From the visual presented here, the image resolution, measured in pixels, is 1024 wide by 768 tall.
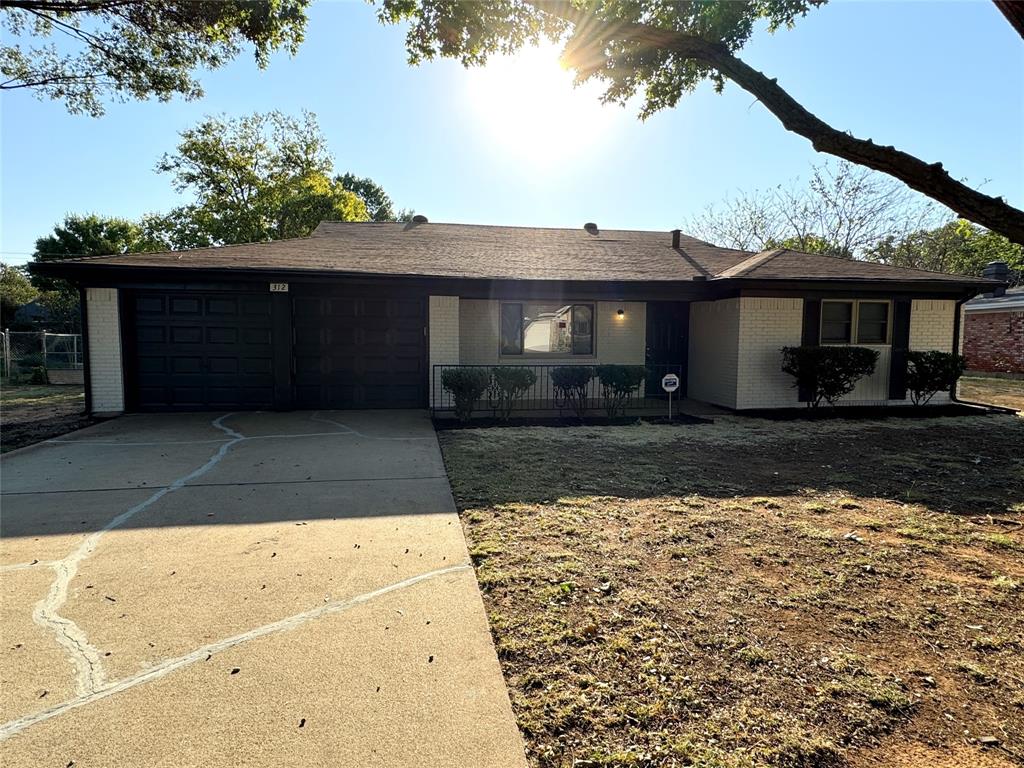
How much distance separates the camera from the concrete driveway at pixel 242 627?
1.97 metres

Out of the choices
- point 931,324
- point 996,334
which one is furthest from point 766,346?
point 996,334

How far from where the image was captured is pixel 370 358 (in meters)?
10.1

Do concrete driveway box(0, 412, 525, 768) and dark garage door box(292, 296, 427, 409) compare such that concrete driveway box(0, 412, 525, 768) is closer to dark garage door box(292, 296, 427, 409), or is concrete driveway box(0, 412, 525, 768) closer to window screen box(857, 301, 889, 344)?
dark garage door box(292, 296, 427, 409)

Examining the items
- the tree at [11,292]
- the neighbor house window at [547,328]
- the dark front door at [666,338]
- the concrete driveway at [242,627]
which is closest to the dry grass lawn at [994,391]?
the dark front door at [666,338]

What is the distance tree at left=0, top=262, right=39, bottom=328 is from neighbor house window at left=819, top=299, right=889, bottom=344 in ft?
128

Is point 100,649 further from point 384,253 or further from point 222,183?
point 222,183

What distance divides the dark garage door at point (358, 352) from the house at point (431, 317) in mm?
26

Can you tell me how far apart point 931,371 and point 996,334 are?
12.7 meters

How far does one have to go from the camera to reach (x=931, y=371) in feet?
33.9

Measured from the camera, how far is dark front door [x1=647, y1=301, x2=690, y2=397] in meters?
12.1

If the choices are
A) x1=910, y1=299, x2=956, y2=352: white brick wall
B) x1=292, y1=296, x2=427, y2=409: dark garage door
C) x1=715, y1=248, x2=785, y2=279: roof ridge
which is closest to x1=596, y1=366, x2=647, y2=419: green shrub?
x1=715, y1=248, x2=785, y2=279: roof ridge

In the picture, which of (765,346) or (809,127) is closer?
(809,127)

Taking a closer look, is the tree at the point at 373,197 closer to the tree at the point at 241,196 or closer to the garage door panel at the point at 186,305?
the tree at the point at 241,196

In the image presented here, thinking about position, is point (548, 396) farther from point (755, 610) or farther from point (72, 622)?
point (72, 622)
